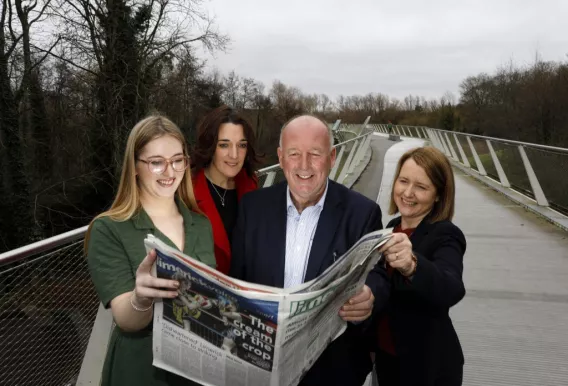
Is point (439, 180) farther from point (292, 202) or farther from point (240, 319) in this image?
point (240, 319)

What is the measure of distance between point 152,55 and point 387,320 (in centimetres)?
1475

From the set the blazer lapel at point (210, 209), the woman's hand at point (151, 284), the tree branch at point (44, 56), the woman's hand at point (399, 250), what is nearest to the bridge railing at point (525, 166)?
the blazer lapel at point (210, 209)

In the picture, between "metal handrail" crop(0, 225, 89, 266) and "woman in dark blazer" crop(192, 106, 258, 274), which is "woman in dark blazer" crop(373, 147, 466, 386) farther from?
"metal handrail" crop(0, 225, 89, 266)

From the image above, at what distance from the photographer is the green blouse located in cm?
133

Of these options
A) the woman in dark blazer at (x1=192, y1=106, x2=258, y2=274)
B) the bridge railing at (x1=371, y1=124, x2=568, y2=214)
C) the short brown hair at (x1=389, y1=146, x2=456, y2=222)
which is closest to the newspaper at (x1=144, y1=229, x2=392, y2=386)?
the short brown hair at (x1=389, y1=146, x2=456, y2=222)

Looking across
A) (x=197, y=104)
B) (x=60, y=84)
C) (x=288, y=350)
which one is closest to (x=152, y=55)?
(x=197, y=104)

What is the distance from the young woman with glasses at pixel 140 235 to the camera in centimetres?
131

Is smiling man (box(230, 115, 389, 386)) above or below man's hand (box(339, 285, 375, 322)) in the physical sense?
above

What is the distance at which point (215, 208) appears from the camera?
2.27 metres

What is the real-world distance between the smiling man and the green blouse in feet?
0.66

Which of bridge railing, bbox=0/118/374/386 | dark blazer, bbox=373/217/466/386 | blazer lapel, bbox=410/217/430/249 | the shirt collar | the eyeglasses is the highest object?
the eyeglasses

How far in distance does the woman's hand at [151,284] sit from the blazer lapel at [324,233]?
58 centimetres

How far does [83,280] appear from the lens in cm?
265

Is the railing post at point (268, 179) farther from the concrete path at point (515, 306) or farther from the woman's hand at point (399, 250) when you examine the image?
the woman's hand at point (399, 250)
